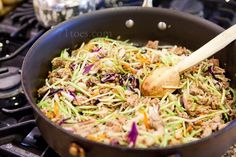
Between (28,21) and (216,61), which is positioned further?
(28,21)

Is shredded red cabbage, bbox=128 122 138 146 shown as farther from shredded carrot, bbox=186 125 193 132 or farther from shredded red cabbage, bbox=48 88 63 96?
shredded red cabbage, bbox=48 88 63 96

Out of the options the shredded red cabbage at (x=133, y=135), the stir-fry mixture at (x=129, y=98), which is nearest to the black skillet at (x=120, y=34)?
the stir-fry mixture at (x=129, y=98)

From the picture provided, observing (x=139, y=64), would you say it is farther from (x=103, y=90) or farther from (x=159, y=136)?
(x=159, y=136)

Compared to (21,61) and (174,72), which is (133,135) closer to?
(174,72)

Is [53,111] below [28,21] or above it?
below

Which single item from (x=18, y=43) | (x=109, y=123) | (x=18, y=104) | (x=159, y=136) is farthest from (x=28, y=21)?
A: (x=159, y=136)

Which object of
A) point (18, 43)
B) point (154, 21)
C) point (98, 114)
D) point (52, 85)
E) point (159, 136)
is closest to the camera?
point (159, 136)
